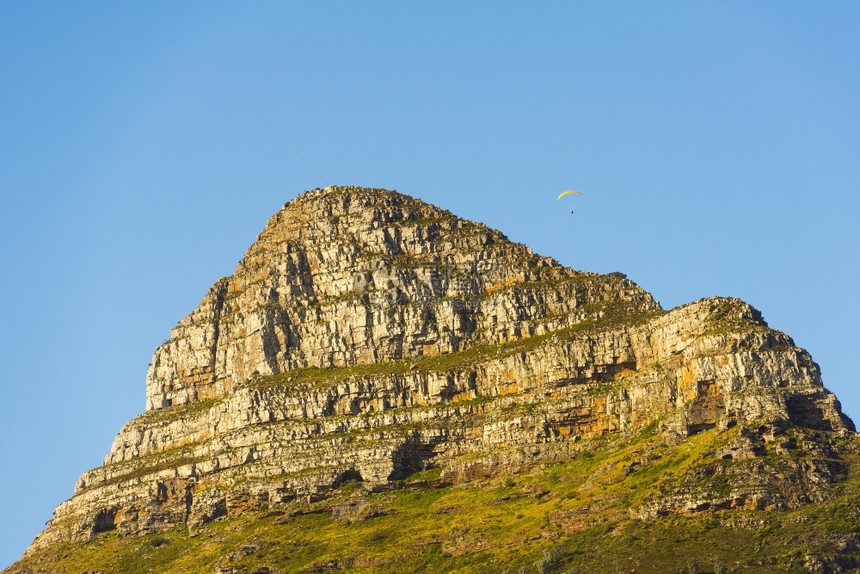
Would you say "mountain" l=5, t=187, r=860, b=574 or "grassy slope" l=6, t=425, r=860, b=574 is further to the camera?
"mountain" l=5, t=187, r=860, b=574

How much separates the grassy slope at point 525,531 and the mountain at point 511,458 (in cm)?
24

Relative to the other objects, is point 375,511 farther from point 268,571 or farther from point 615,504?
point 615,504

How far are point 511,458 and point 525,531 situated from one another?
54.8 feet

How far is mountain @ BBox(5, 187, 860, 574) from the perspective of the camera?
156625mm

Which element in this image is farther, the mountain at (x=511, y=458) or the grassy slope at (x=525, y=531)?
the mountain at (x=511, y=458)

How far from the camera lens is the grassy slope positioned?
494 ft

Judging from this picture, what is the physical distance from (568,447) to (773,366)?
70.6 feet

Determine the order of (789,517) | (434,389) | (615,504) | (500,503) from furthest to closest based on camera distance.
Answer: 1. (434,389)
2. (500,503)
3. (615,504)
4. (789,517)

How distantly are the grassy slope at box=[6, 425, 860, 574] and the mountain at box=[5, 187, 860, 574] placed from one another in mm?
238

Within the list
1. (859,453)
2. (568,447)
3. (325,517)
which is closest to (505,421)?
(568,447)

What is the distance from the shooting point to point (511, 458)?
7136 inches

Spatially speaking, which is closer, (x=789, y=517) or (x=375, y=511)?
(x=789, y=517)

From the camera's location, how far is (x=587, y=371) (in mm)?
185625

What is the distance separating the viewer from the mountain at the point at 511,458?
15662 cm
